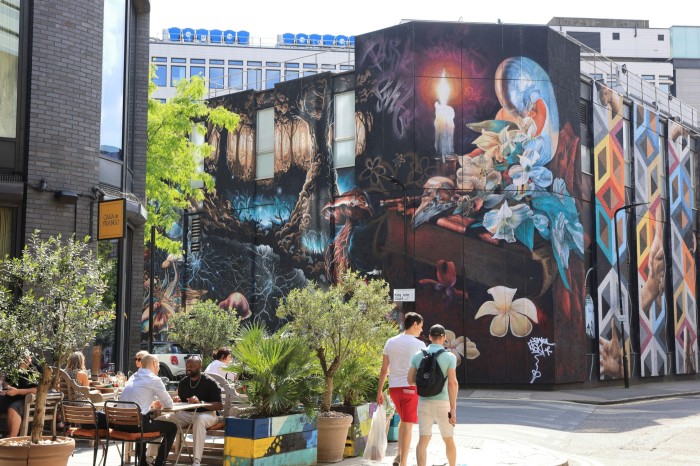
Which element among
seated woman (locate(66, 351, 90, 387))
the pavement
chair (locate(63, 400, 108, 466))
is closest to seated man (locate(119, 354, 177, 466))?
chair (locate(63, 400, 108, 466))

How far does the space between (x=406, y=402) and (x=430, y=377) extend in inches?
32.0

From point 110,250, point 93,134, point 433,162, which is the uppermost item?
Answer: point 433,162

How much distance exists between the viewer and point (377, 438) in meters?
11.6

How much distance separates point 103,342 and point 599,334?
2081 centimetres

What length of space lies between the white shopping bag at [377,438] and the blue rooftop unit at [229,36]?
72.0 metres

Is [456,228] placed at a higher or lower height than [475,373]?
higher

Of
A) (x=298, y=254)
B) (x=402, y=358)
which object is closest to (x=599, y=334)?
(x=298, y=254)

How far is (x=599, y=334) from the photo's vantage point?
112 ft

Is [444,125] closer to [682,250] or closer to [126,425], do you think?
[682,250]

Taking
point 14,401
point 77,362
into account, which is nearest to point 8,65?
point 77,362

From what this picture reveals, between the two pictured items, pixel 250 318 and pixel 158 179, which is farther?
pixel 250 318

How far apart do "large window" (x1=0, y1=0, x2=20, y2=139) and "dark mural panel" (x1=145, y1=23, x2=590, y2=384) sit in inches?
649

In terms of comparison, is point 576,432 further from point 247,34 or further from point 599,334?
point 247,34

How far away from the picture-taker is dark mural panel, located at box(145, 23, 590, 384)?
104 ft
